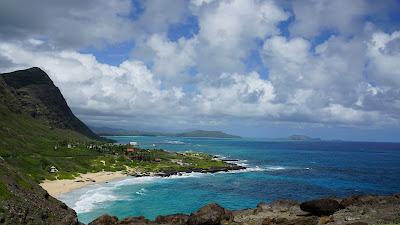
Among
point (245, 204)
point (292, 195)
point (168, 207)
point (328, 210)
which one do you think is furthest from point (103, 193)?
point (328, 210)

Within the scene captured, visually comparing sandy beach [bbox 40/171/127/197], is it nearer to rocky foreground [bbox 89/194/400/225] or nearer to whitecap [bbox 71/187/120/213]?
whitecap [bbox 71/187/120/213]

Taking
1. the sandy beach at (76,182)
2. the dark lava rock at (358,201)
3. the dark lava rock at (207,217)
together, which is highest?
the dark lava rock at (358,201)

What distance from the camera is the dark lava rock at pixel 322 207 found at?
224 ft

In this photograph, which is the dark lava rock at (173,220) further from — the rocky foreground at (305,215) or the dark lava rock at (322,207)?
the dark lava rock at (322,207)

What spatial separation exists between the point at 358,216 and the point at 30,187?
51.4 metres

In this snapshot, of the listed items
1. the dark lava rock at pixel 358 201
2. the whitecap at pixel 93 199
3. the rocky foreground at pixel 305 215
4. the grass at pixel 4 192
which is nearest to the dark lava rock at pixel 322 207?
the rocky foreground at pixel 305 215

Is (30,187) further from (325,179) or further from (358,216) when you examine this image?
(325,179)

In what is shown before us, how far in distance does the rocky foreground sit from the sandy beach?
2786 inches

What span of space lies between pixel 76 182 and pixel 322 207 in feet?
360

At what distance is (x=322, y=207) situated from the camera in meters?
68.5

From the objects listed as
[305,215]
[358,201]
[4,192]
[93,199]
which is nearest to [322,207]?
[305,215]

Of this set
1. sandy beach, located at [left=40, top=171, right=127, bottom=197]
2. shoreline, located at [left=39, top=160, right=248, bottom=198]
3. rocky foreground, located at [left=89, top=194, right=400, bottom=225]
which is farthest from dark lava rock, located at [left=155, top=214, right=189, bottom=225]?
sandy beach, located at [left=40, top=171, right=127, bottom=197]

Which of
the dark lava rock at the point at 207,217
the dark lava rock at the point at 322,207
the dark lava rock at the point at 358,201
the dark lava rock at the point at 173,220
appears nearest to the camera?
the dark lava rock at the point at 207,217

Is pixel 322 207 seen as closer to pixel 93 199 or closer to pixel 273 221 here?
pixel 273 221
